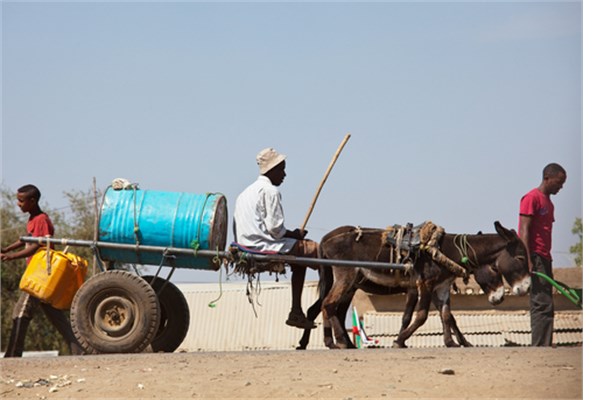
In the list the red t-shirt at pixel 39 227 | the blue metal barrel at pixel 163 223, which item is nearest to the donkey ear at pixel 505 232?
the blue metal barrel at pixel 163 223

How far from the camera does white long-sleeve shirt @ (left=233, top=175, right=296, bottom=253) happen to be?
1209cm

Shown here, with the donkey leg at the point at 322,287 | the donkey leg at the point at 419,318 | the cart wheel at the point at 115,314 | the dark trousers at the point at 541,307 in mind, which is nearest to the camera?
the cart wheel at the point at 115,314

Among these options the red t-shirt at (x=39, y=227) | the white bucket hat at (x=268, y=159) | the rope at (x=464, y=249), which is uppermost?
the white bucket hat at (x=268, y=159)

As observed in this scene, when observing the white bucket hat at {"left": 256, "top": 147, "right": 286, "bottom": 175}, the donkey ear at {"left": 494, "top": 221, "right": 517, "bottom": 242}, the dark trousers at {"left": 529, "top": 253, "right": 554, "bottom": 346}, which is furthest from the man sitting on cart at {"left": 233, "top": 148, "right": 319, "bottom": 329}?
the dark trousers at {"left": 529, "top": 253, "right": 554, "bottom": 346}

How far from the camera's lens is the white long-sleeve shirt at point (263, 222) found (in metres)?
12.1

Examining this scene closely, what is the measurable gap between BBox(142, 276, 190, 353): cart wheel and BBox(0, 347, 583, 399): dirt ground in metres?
2.01

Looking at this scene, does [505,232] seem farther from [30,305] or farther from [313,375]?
[30,305]

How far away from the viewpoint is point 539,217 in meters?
12.4

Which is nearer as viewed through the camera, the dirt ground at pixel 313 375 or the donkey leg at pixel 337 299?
the dirt ground at pixel 313 375

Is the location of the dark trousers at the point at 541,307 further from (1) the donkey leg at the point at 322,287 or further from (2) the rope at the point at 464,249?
(1) the donkey leg at the point at 322,287

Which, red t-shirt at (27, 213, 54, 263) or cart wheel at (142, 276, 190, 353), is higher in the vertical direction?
red t-shirt at (27, 213, 54, 263)

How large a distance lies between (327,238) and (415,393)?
4673 mm

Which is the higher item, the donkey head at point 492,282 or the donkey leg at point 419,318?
the donkey head at point 492,282

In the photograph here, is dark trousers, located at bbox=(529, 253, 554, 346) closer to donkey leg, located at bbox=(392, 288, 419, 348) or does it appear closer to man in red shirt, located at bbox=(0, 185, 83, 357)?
donkey leg, located at bbox=(392, 288, 419, 348)
